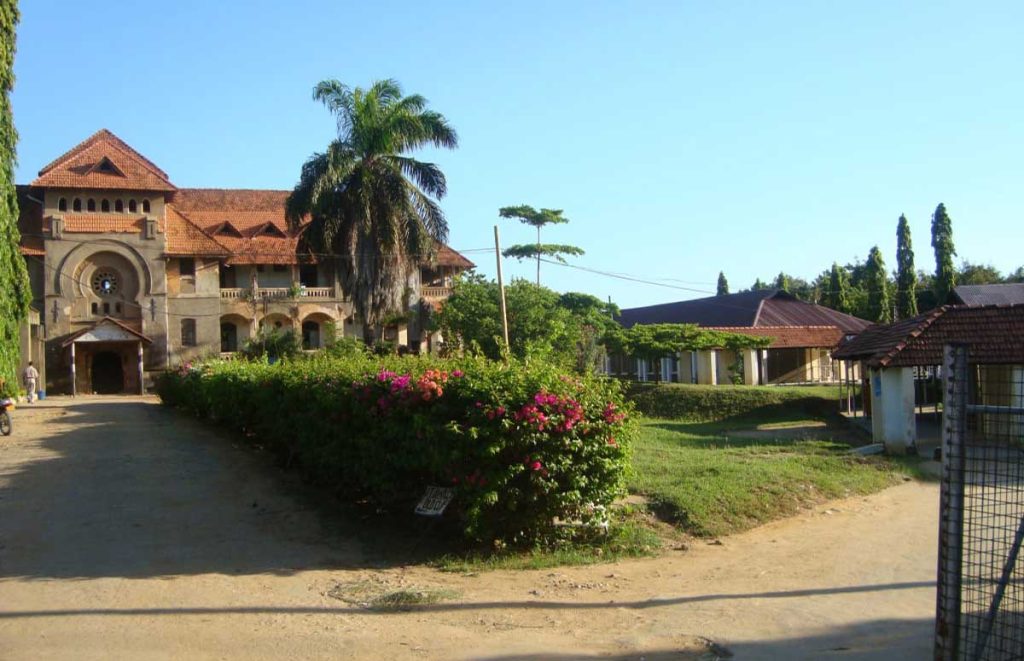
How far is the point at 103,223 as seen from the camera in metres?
44.0

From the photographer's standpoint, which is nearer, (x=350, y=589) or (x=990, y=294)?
(x=350, y=589)

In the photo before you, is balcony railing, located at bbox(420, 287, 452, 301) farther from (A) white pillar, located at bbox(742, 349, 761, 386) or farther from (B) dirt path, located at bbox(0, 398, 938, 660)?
(B) dirt path, located at bbox(0, 398, 938, 660)

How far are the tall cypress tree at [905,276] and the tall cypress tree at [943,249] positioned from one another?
5.53 ft

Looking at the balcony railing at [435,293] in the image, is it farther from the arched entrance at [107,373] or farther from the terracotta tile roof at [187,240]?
the arched entrance at [107,373]

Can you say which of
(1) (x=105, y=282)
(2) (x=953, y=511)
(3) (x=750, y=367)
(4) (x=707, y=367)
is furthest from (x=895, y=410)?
(1) (x=105, y=282)

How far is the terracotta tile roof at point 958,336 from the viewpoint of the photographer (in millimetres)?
19828

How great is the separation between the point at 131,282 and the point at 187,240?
3.52 meters

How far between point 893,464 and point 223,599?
14631 millimetres

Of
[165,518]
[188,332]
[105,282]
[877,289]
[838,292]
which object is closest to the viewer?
[165,518]

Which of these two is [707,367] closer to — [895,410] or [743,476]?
[895,410]

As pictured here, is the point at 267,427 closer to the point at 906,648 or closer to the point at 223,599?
the point at 223,599

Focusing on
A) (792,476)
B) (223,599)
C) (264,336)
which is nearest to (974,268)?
(264,336)

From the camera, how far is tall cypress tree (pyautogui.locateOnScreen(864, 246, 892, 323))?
57.3m

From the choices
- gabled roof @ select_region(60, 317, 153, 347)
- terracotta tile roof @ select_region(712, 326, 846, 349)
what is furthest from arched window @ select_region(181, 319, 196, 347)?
terracotta tile roof @ select_region(712, 326, 846, 349)
